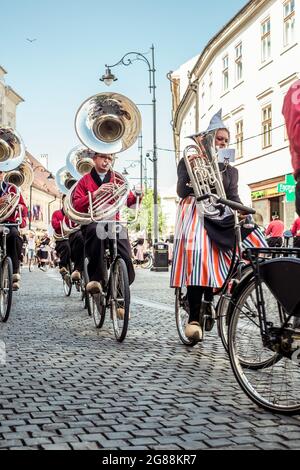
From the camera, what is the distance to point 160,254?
Answer: 94.3ft

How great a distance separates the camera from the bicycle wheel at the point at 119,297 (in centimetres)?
670

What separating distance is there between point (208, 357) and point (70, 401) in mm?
1838

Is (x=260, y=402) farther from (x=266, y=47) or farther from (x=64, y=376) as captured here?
(x=266, y=47)

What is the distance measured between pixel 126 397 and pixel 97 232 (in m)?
3.32

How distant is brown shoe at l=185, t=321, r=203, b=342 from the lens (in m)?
5.94

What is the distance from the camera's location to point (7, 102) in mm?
66312

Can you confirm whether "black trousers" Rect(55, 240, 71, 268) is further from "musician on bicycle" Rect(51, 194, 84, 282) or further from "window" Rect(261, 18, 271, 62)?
"window" Rect(261, 18, 271, 62)

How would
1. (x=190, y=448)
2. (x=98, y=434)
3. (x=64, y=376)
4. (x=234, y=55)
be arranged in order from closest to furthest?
(x=190, y=448) → (x=98, y=434) → (x=64, y=376) → (x=234, y=55)

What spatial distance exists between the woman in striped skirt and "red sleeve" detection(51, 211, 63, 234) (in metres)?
7.57

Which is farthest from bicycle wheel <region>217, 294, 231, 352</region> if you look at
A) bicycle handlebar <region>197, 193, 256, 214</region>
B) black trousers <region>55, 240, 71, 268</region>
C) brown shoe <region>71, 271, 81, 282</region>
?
black trousers <region>55, 240, 71, 268</region>

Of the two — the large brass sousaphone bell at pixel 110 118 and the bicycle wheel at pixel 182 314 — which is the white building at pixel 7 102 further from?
the bicycle wheel at pixel 182 314

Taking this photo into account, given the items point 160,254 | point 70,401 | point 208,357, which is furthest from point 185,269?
point 160,254

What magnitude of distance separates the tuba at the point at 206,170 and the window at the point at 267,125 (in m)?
21.9

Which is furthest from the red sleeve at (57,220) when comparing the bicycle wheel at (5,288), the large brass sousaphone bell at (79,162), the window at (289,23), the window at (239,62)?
the window at (239,62)
